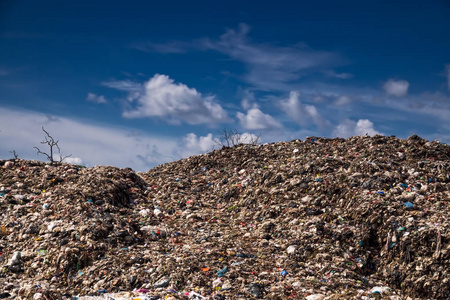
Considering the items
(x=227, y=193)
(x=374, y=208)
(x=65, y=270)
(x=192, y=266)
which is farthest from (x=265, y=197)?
(x=65, y=270)

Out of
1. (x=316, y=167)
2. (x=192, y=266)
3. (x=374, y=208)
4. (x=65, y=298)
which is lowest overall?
(x=65, y=298)

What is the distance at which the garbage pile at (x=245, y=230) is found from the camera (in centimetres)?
563

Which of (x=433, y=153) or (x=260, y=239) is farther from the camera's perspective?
(x=433, y=153)

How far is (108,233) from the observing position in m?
7.22

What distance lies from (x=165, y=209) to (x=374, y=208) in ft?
18.3

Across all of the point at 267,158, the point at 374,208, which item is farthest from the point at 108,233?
the point at 267,158

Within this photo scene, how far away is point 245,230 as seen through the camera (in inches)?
319

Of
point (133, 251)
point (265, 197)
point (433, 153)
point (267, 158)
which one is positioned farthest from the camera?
point (267, 158)

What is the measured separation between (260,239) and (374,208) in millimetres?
2531

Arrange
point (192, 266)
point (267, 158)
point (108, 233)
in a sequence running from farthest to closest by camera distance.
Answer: point (267, 158)
point (108, 233)
point (192, 266)

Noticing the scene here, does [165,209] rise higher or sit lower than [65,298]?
higher

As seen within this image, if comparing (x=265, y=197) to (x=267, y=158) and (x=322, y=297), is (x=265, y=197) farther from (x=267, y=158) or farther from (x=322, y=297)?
(x=322, y=297)

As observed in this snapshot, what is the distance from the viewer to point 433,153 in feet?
33.3

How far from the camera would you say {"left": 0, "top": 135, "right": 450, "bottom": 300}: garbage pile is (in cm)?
563
